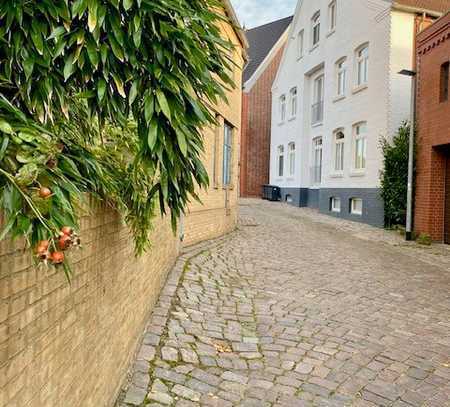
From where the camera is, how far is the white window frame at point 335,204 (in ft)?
64.5

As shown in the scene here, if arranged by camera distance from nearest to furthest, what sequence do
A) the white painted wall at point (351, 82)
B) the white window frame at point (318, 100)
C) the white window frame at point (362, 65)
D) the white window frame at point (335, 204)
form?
the white painted wall at point (351, 82), the white window frame at point (362, 65), the white window frame at point (335, 204), the white window frame at point (318, 100)

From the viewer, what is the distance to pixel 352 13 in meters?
18.7

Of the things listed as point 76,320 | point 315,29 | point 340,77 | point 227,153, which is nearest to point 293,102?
point 315,29

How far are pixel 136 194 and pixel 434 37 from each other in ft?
41.6

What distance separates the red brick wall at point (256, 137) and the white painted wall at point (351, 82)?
15.5 feet

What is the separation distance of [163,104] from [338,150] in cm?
1939

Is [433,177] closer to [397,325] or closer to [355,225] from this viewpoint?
[355,225]

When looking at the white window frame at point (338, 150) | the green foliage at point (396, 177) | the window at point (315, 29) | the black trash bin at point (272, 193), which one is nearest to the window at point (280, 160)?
the black trash bin at point (272, 193)

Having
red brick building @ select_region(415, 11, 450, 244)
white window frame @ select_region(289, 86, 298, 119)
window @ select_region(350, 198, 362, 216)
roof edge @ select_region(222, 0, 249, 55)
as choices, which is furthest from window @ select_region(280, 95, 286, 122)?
roof edge @ select_region(222, 0, 249, 55)

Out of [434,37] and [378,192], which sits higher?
[434,37]

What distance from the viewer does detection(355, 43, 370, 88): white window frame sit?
1769 centimetres

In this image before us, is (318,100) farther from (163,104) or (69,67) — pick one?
(69,67)

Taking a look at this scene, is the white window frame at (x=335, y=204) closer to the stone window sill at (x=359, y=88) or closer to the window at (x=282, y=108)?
the stone window sill at (x=359, y=88)

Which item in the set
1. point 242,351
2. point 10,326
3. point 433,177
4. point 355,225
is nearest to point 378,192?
point 355,225
